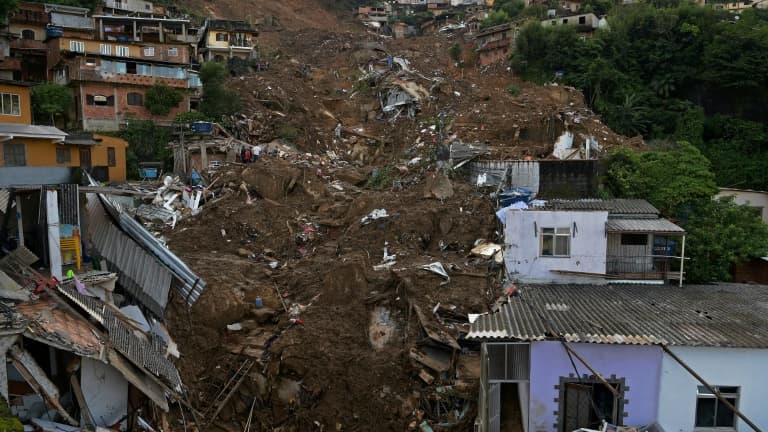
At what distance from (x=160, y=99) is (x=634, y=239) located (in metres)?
20.5

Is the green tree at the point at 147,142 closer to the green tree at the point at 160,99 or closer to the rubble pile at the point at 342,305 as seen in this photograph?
the green tree at the point at 160,99

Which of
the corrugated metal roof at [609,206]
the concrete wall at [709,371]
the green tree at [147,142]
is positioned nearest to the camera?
the concrete wall at [709,371]

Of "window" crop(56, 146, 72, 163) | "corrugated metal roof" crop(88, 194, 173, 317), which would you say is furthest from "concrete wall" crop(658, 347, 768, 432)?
"window" crop(56, 146, 72, 163)

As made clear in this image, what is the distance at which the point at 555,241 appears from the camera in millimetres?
13969

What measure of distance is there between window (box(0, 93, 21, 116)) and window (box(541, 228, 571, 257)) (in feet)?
40.7

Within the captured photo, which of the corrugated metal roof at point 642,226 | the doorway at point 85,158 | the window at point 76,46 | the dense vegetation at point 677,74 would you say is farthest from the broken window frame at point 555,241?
the window at point 76,46

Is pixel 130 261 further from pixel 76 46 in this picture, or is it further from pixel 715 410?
pixel 76 46

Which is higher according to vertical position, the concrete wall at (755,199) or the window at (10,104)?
the window at (10,104)

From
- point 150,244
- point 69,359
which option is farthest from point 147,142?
point 69,359

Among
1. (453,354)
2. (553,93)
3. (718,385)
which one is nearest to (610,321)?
(718,385)

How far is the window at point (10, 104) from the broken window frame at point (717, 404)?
15.1 m

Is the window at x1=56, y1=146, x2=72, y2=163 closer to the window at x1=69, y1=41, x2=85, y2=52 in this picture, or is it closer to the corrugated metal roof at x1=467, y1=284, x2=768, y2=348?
the corrugated metal roof at x1=467, y1=284, x2=768, y2=348

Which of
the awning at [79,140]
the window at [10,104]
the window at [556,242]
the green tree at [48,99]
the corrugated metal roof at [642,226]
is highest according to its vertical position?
the green tree at [48,99]

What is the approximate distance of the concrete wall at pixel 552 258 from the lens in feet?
45.3
